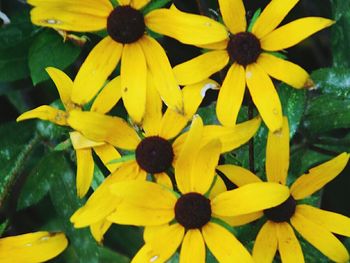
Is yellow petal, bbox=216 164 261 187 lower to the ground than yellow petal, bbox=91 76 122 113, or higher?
lower

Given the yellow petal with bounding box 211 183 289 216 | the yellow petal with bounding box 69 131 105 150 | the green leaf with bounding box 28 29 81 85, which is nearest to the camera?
the yellow petal with bounding box 211 183 289 216

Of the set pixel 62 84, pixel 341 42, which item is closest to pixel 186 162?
pixel 62 84

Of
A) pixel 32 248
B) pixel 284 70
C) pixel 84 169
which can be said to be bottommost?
pixel 32 248

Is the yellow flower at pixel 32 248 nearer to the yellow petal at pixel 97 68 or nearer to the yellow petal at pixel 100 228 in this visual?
the yellow petal at pixel 100 228

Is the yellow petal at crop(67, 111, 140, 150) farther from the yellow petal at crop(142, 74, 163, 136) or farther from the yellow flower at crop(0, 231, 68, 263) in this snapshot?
the yellow flower at crop(0, 231, 68, 263)

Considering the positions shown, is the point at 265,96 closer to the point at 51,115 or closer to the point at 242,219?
the point at 242,219

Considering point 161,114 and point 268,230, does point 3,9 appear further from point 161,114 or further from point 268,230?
point 268,230

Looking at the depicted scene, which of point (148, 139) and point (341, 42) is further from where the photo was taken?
point (341, 42)

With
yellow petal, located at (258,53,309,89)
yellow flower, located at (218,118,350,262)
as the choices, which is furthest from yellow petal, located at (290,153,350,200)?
yellow petal, located at (258,53,309,89)
